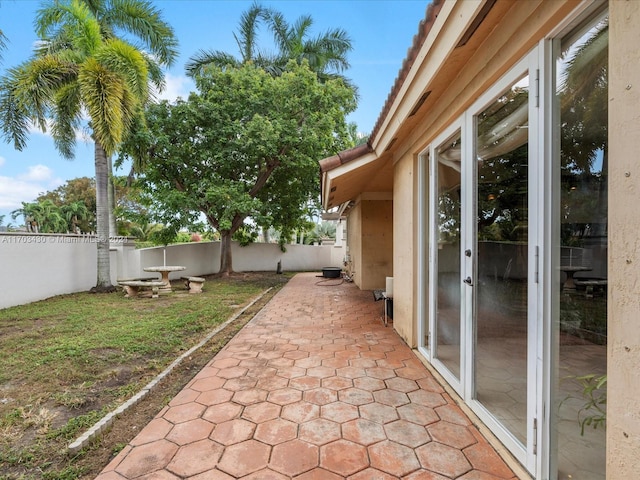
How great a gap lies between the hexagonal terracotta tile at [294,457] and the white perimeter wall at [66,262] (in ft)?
28.0

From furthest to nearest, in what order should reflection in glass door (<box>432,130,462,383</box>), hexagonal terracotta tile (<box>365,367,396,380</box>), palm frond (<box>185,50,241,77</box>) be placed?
palm frond (<box>185,50,241,77</box>) → hexagonal terracotta tile (<box>365,367,396,380</box>) → reflection in glass door (<box>432,130,462,383</box>)

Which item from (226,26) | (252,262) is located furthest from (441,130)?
(226,26)

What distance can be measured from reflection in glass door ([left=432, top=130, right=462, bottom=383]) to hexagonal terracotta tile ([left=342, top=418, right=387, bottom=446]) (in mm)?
1057

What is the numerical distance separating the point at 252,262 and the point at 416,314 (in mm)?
13514

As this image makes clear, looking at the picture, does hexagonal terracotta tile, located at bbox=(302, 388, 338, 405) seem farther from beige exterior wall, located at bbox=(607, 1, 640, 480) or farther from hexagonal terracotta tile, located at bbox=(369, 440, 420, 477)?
beige exterior wall, located at bbox=(607, 1, 640, 480)

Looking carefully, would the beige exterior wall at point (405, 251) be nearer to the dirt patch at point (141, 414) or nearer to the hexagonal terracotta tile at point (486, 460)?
the hexagonal terracotta tile at point (486, 460)

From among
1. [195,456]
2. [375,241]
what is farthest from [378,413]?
[375,241]

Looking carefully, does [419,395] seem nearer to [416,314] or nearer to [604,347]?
[416,314]

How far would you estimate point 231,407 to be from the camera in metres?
2.94

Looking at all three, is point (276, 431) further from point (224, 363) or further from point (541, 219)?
point (541, 219)

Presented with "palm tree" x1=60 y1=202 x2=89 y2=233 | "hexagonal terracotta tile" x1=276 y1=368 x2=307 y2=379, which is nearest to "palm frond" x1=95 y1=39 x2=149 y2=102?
"hexagonal terracotta tile" x1=276 y1=368 x2=307 y2=379

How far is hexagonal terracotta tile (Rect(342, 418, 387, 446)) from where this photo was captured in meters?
2.44

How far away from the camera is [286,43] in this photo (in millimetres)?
16609

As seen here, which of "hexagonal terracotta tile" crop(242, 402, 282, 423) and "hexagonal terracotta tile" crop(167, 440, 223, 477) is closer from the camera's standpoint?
"hexagonal terracotta tile" crop(167, 440, 223, 477)
